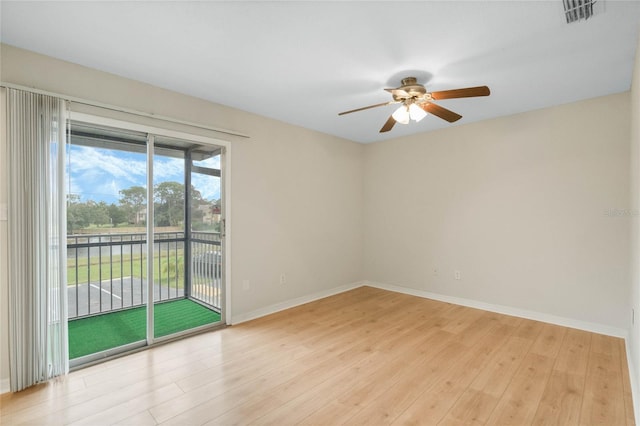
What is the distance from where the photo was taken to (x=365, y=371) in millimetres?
2482

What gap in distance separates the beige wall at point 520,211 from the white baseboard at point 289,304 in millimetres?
787

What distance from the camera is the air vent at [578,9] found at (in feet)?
5.77

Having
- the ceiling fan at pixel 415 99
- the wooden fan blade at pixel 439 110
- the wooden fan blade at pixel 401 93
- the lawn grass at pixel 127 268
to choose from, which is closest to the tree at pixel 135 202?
the lawn grass at pixel 127 268

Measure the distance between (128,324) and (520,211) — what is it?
493 centimetres

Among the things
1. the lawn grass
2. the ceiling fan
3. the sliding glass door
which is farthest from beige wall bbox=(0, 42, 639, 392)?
the ceiling fan

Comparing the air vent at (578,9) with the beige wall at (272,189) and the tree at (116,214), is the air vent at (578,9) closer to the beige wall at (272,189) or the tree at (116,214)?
the beige wall at (272,189)

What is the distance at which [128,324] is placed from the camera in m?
3.36

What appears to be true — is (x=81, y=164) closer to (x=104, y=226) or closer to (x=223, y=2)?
(x=104, y=226)

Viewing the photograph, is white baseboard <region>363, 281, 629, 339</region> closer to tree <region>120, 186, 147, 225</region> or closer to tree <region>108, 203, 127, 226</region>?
tree <region>120, 186, 147, 225</region>

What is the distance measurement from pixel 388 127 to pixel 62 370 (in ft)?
12.4

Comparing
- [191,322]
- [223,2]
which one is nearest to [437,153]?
[223,2]

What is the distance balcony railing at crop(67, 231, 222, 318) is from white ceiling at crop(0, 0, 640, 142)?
1723 mm

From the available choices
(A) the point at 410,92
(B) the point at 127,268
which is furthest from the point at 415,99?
(B) the point at 127,268

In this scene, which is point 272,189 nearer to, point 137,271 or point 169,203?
point 169,203
